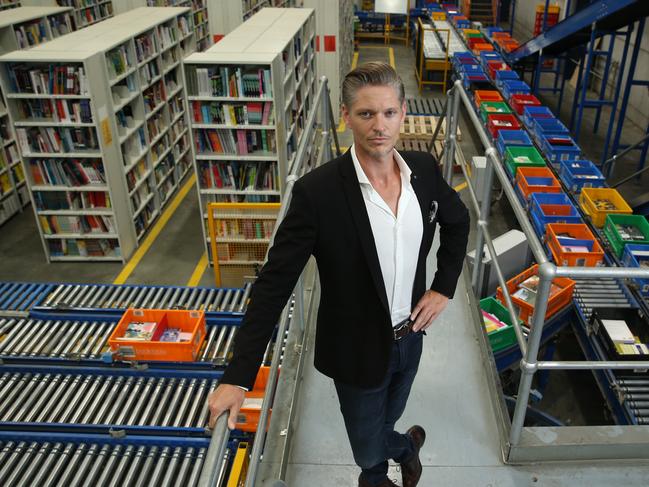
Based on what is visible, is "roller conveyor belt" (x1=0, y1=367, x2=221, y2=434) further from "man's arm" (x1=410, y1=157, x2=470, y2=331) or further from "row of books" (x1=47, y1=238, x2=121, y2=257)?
"row of books" (x1=47, y1=238, x2=121, y2=257)

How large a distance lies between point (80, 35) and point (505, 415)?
25.5 feet

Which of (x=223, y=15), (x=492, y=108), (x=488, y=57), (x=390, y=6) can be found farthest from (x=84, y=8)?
(x=390, y=6)

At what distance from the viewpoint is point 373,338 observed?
1.96 metres

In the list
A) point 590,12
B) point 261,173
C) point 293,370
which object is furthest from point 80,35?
point 590,12

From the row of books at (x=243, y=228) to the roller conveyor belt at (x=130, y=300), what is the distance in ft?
3.84

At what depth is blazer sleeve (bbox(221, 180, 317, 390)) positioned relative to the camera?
68.6 inches

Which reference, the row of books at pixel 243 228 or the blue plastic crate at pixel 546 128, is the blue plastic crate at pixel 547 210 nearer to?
the blue plastic crate at pixel 546 128

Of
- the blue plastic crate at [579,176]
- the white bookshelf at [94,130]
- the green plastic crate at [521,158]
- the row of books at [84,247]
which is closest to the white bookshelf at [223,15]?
the white bookshelf at [94,130]

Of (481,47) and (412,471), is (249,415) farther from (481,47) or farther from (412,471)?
(481,47)

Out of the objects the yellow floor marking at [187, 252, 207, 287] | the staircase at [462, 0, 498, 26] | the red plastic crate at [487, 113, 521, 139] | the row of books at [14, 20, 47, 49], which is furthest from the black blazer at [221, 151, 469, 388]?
the staircase at [462, 0, 498, 26]

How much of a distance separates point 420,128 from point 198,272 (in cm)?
514

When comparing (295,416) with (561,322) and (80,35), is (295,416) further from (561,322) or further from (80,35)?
(80,35)

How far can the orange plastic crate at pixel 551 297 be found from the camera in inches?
197

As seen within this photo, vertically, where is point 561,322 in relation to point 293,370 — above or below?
below
